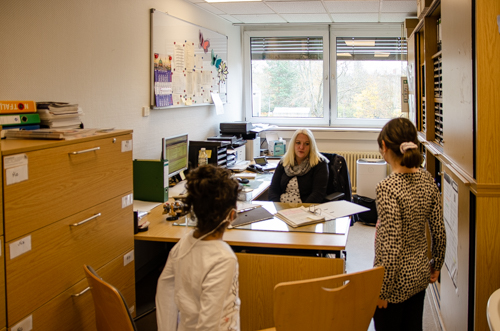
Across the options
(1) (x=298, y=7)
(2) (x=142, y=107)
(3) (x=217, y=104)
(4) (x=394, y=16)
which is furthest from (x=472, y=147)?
(4) (x=394, y=16)

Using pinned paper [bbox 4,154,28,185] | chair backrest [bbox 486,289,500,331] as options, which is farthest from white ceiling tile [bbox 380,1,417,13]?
pinned paper [bbox 4,154,28,185]

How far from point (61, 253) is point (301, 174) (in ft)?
7.13

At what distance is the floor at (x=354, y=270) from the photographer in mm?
2873

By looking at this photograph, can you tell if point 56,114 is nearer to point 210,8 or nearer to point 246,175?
point 246,175

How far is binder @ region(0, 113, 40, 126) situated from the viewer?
75.4 inches

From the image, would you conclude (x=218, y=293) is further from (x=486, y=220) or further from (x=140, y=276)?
(x=140, y=276)

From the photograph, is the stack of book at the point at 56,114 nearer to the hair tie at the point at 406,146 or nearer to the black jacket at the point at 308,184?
the hair tie at the point at 406,146

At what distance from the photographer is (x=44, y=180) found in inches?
66.9

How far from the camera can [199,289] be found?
62.8 inches

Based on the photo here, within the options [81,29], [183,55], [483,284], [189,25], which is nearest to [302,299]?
[483,284]

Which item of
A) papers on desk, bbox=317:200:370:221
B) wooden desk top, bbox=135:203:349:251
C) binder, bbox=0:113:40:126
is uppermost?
binder, bbox=0:113:40:126

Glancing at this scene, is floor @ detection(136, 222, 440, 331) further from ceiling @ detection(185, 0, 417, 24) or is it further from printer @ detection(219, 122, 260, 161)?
ceiling @ detection(185, 0, 417, 24)

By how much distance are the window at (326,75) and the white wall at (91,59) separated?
2162 millimetres

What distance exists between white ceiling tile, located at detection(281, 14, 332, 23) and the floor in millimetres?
2539
